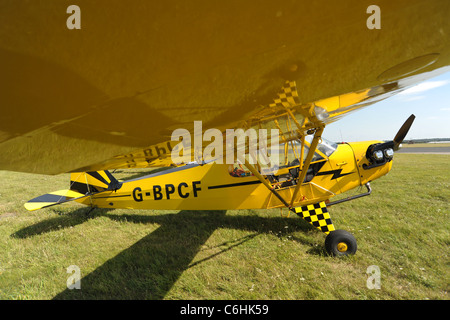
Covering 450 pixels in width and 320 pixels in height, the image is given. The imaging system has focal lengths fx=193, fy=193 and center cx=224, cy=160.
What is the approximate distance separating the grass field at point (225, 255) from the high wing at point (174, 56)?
105 inches

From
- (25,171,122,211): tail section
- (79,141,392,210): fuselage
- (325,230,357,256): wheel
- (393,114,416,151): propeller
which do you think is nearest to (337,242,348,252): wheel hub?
(325,230,357,256): wheel

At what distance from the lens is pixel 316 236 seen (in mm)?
3869

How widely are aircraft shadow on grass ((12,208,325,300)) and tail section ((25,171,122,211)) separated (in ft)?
2.03

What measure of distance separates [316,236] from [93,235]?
4827 millimetres

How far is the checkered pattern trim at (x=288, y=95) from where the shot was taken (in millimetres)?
1070

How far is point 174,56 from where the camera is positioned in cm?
65

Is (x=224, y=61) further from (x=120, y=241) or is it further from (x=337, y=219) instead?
(x=337, y=219)

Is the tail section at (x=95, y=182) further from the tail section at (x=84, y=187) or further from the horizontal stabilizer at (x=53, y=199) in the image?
the horizontal stabilizer at (x=53, y=199)

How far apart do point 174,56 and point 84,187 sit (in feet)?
19.9

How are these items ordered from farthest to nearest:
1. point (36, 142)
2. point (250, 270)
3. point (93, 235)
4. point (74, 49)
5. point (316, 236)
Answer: point (93, 235), point (316, 236), point (250, 270), point (36, 142), point (74, 49)

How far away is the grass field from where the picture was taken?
8.76ft

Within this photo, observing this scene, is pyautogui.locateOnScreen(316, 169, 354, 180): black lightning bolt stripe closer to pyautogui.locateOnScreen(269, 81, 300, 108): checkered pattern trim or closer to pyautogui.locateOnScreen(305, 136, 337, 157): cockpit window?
pyautogui.locateOnScreen(305, 136, 337, 157): cockpit window

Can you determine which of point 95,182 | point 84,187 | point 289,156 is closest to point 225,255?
point 289,156

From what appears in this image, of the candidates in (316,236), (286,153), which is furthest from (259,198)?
(316,236)
